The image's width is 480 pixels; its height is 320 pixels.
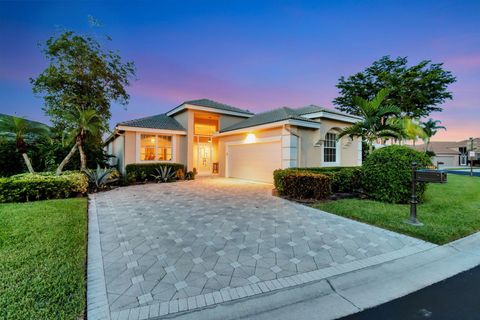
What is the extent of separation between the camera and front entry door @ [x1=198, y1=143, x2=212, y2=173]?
17.1 m

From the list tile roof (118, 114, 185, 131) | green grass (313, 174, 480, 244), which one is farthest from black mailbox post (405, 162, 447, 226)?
tile roof (118, 114, 185, 131)

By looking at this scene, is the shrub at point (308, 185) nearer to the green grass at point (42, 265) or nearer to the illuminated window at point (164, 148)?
the green grass at point (42, 265)

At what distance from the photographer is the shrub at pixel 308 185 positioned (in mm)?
7633

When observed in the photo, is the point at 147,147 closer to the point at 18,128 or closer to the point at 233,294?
the point at 18,128

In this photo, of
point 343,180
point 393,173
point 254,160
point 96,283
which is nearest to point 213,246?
point 96,283

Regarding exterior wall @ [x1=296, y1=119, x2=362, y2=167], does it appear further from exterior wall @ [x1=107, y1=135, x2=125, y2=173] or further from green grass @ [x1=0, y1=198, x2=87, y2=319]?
exterior wall @ [x1=107, y1=135, x2=125, y2=173]

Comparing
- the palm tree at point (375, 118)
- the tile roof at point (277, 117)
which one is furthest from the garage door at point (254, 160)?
the palm tree at point (375, 118)

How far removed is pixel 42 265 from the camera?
3.08 m

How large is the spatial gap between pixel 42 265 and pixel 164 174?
395 inches

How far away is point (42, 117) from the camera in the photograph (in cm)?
1534

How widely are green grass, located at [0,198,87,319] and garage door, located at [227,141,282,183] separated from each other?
886 cm

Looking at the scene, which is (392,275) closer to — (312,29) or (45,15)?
(312,29)

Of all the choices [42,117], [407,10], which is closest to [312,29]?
[407,10]

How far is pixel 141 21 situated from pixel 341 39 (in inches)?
475
